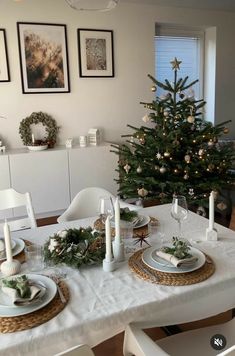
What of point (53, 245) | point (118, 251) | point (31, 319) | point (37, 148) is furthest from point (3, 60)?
point (31, 319)

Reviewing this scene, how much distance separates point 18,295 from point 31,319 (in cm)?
10

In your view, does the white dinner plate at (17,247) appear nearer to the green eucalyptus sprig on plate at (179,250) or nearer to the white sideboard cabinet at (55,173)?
the green eucalyptus sprig on plate at (179,250)

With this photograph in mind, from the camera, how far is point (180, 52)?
4.95 meters

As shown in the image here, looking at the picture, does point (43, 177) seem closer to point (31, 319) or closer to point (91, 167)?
point (91, 167)

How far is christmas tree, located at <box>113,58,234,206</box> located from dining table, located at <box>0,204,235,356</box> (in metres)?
1.48

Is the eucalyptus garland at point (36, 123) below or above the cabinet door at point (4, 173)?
above

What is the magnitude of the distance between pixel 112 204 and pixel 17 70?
279cm

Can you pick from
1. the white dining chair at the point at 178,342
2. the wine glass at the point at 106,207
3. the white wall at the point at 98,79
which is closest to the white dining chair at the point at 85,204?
the wine glass at the point at 106,207

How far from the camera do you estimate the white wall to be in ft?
12.6

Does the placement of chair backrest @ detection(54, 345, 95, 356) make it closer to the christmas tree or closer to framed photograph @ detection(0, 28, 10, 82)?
the christmas tree

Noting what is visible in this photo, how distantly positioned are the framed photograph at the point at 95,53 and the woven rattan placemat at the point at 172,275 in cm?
329

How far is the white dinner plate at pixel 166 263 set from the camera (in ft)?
4.35

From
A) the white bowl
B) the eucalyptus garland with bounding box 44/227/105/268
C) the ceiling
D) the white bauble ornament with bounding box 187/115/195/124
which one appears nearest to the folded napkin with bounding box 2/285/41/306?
the eucalyptus garland with bounding box 44/227/105/268

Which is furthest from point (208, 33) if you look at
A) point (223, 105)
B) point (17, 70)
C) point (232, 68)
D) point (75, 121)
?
point (17, 70)
